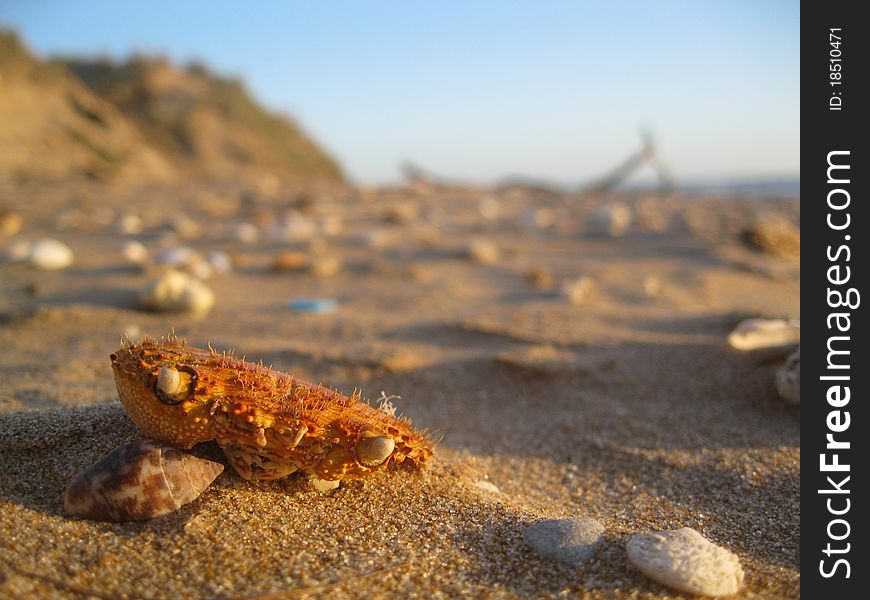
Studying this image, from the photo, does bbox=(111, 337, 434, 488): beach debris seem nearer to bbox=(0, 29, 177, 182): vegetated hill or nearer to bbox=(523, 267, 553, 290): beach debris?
bbox=(523, 267, 553, 290): beach debris

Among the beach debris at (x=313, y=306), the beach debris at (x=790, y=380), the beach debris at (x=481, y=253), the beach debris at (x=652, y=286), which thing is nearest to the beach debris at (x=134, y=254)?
the beach debris at (x=313, y=306)

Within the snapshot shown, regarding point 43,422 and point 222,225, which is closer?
point 43,422

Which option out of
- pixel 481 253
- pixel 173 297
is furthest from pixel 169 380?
pixel 481 253

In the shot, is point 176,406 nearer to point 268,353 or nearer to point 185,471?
A: point 185,471

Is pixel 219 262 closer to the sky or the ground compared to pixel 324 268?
closer to the sky

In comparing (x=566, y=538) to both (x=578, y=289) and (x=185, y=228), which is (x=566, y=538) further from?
(x=185, y=228)
